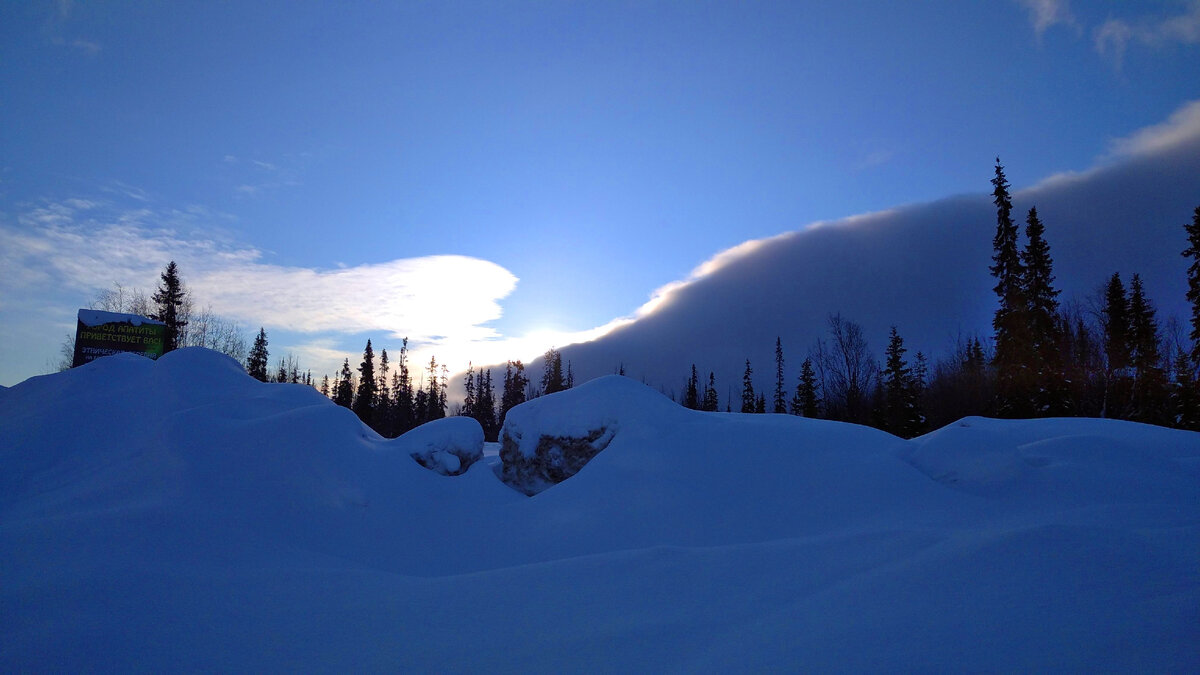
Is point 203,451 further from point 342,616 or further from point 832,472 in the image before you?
point 832,472

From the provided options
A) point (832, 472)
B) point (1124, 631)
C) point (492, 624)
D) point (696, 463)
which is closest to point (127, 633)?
point (492, 624)

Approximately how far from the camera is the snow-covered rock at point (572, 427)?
802cm

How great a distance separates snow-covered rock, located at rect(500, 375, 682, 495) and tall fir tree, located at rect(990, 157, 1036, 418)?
82.9ft

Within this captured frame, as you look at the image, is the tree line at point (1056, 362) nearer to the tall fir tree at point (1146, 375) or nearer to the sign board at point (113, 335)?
the tall fir tree at point (1146, 375)

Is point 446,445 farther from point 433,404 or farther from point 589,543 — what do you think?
point 433,404

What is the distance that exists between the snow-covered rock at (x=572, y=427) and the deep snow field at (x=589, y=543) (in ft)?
0.29

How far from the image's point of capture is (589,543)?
18.0 feet

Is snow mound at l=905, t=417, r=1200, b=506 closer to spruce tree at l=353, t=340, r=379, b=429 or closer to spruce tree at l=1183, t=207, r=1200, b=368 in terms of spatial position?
spruce tree at l=1183, t=207, r=1200, b=368

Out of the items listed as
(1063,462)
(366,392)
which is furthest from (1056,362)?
(366,392)

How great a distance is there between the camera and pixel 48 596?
3135 millimetres

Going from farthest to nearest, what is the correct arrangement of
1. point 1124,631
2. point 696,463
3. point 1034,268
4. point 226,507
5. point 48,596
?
1. point 1034,268
2. point 696,463
3. point 226,507
4. point 48,596
5. point 1124,631

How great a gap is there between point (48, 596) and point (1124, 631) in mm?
5391

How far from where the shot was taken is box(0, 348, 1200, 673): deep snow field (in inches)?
104

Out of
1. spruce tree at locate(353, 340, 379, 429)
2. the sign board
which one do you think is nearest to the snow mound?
the sign board
